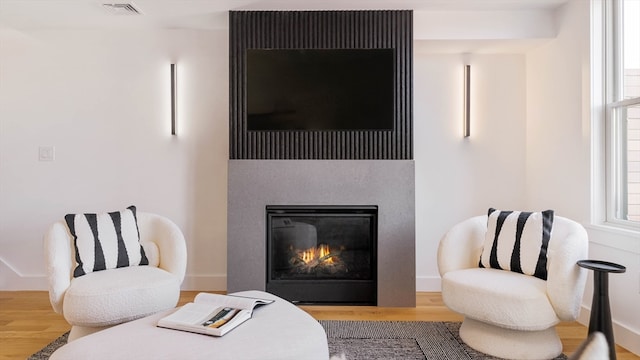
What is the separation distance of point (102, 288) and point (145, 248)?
0.52 m

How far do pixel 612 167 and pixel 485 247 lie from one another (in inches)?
39.5

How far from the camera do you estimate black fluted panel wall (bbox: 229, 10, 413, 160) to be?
2973mm

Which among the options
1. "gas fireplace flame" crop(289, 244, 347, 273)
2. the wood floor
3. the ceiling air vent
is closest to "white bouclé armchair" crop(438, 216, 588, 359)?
the wood floor

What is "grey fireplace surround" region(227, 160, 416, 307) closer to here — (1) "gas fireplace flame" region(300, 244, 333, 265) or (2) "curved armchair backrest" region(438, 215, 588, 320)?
(1) "gas fireplace flame" region(300, 244, 333, 265)

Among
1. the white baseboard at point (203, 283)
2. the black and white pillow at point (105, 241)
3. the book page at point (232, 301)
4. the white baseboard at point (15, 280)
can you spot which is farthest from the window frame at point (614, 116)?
the white baseboard at point (15, 280)

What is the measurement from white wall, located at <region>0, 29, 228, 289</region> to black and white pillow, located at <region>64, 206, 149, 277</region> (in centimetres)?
89

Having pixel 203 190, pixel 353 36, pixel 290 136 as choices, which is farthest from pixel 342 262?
pixel 353 36

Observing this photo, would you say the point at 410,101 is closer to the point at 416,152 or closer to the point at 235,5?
the point at 416,152

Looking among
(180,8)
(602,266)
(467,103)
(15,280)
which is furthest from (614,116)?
(15,280)

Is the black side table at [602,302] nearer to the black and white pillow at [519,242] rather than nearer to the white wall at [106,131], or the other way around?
the black and white pillow at [519,242]

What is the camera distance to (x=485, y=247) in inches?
95.9

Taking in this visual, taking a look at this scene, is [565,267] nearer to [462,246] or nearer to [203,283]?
[462,246]

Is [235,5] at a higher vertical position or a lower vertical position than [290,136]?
higher

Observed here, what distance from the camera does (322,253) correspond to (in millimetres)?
3062
